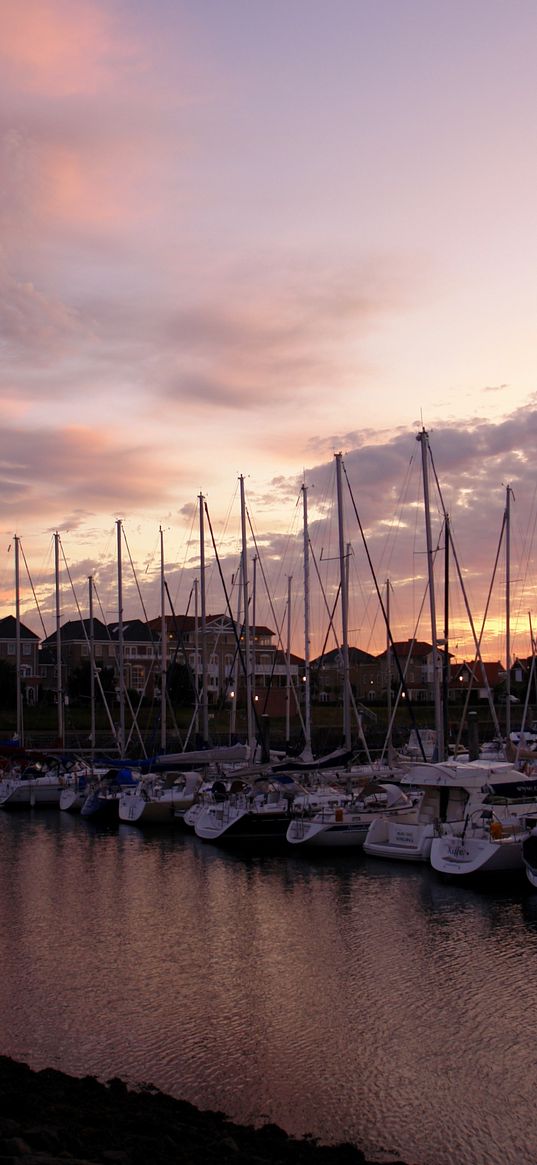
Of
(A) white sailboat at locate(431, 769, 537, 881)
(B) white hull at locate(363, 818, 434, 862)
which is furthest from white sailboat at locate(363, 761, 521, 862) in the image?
(A) white sailboat at locate(431, 769, 537, 881)

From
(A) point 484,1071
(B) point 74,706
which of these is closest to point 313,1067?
(A) point 484,1071

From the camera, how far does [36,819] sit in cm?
5316

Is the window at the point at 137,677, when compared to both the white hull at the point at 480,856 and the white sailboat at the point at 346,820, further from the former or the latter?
the white hull at the point at 480,856

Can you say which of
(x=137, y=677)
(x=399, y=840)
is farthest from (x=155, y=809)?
(x=137, y=677)

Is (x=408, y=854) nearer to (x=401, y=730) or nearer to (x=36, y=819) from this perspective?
(x=36, y=819)

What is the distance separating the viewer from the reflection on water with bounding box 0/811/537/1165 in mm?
14766

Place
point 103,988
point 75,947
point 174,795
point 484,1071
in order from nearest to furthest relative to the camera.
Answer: point 484,1071, point 103,988, point 75,947, point 174,795

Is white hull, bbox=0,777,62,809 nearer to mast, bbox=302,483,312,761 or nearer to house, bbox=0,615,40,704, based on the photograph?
mast, bbox=302,483,312,761

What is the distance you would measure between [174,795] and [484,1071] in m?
33.0

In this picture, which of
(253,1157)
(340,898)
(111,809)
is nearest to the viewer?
(253,1157)

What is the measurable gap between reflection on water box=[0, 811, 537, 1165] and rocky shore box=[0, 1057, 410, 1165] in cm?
125

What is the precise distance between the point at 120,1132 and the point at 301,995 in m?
8.87

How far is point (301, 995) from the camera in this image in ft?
67.0

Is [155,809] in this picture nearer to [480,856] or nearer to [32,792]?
[32,792]
